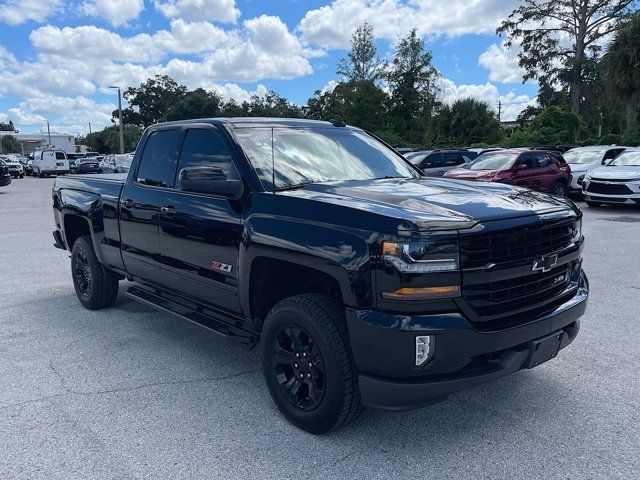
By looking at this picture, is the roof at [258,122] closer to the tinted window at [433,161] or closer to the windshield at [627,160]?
the windshield at [627,160]

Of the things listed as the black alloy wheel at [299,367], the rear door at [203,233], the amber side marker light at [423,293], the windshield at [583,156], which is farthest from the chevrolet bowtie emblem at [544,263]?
the windshield at [583,156]

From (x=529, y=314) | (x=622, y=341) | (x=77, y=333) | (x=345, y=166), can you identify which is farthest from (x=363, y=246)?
(x=77, y=333)

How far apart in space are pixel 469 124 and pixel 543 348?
36933 mm

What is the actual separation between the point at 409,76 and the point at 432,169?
1174 inches

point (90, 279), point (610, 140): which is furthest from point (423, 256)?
point (610, 140)

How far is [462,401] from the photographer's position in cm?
372

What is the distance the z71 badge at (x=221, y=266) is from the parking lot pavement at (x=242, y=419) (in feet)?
2.80

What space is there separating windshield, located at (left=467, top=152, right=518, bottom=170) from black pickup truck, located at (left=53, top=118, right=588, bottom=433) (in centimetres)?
1097

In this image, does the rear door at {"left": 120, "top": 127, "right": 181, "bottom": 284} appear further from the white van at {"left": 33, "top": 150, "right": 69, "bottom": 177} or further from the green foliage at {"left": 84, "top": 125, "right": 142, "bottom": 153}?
the green foliage at {"left": 84, "top": 125, "right": 142, "bottom": 153}

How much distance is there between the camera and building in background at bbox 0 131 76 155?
89.1 meters

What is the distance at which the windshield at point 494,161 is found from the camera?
48.9 ft

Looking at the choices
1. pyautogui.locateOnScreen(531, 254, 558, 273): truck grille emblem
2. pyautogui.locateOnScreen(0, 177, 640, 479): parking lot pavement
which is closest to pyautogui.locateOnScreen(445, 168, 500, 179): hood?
pyautogui.locateOnScreen(0, 177, 640, 479): parking lot pavement

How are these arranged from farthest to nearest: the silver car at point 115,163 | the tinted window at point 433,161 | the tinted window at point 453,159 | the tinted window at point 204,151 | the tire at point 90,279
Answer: the silver car at point 115,163 → the tinted window at point 453,159 → the tinted window at point 433,161 → the tire at point 90,279 → the tinted window at point 204,151

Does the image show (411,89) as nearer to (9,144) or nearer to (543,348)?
(543,348)
